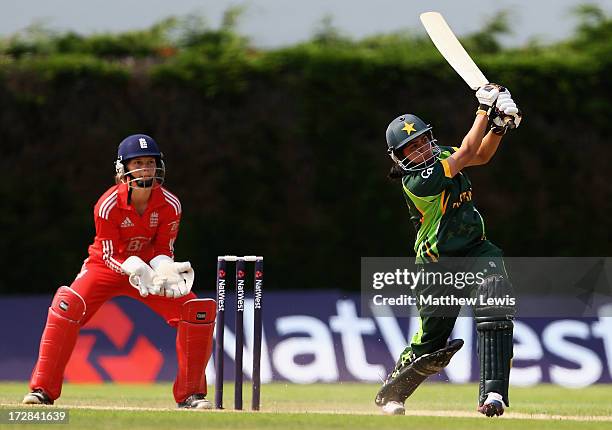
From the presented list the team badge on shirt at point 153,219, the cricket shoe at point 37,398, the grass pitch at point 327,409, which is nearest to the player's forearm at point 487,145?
the grass pitch at point 327,409

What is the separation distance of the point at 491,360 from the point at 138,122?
6.55 m

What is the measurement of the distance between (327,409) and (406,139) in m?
1.87

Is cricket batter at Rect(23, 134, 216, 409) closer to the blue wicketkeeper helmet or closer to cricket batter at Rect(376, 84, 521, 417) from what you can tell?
the blue wicketkeeper helmet

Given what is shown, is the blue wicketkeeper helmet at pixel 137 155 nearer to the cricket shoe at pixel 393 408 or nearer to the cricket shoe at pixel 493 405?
the cricket shoe at pixel 393 408

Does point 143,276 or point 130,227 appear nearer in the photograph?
point 143,276

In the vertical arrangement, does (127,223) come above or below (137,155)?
below

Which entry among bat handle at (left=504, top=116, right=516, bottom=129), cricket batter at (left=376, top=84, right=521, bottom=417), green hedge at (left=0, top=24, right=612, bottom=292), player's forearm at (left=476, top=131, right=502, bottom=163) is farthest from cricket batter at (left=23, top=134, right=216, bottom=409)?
green hedge at (left=0, top=24, right=612, bottom=292)

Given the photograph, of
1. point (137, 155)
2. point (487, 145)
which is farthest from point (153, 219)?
point (487, 145)

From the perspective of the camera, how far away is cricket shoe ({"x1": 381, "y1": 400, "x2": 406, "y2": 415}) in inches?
339

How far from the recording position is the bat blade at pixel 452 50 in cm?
873

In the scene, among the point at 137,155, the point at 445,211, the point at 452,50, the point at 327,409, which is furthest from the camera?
the point at 327,409

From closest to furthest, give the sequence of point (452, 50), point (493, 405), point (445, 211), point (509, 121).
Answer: point (493, 405), point (509, 121), point (445, 211), point (452, 50)

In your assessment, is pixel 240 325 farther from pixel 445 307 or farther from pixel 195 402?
pixel 445 307

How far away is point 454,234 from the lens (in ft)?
27.6
